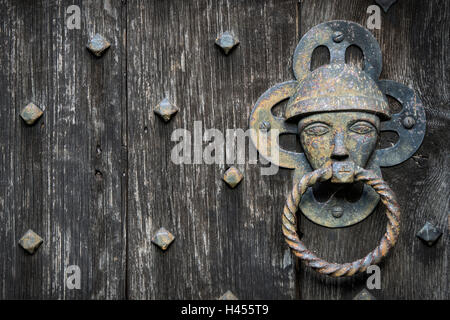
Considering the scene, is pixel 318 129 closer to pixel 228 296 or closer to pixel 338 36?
pixel 338 36

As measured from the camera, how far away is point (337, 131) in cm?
83

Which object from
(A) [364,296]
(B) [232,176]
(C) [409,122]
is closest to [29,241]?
(B) [232,176]

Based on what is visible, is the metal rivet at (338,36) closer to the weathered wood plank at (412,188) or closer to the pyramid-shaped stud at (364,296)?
the weathered wood plank at (412,188)

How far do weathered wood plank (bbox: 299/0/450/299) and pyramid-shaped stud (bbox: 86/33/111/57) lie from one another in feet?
1.59

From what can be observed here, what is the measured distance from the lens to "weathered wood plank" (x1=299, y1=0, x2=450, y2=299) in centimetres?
87

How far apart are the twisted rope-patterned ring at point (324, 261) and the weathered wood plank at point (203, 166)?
8 centimetres

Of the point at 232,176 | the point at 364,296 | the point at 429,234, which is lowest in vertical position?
the point at 364,296

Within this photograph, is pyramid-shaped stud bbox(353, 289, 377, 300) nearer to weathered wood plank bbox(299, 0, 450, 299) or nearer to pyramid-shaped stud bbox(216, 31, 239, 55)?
weathered wood plank bbox(299, 0, 450, 299)

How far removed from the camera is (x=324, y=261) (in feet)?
2.64

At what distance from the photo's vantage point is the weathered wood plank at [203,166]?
0.88m

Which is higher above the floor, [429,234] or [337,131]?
[337,131]

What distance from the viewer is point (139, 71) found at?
90 cm

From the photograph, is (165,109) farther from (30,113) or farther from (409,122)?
(409,122)

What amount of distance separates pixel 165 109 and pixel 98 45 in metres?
0.19
